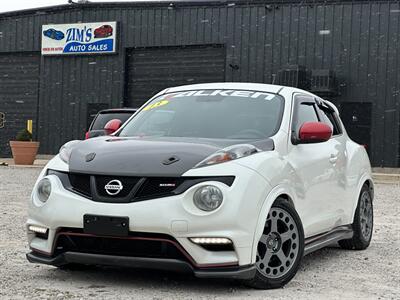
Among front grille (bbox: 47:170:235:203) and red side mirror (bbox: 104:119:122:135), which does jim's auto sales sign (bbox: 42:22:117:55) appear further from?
front grille (bbox: 47:170:235:203)

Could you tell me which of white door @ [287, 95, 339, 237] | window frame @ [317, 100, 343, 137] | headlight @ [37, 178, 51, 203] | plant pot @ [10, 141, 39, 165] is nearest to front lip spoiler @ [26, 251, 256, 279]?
headlight @ [37, 178, 51, 203]

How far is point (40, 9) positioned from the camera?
26.0 m

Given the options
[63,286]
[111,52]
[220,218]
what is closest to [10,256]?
[63,286]

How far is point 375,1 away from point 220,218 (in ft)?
58.7

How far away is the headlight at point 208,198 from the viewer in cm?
421

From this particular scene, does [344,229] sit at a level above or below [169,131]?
below

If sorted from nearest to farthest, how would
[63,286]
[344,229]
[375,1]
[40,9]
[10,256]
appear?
1. [63,286]
2. [10,256]
3. [344,229]
4. [375,1]
5. [40,9]

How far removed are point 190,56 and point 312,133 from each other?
729 inches

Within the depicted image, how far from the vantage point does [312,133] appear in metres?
5.18

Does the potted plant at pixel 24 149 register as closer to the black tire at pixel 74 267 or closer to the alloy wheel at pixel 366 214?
the alloy wheel at pixel 366 214

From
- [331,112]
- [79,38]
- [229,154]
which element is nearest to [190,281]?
[229,154]

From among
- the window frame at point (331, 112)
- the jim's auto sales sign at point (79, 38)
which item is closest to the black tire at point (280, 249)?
the window frame at point (331, 112)

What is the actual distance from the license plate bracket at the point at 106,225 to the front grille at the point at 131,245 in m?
0.07

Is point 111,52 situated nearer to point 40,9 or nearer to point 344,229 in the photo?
point 40,9
